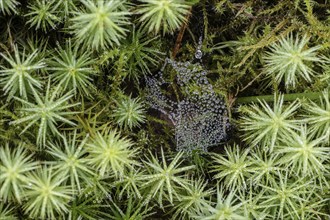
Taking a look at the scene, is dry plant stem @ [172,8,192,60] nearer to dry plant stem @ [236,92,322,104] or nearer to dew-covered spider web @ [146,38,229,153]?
dew-covered spider web @ [146,38,229,153]

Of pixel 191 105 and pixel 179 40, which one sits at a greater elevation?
pixel 179 40

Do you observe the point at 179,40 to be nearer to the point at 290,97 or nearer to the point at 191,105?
the point at 191,105

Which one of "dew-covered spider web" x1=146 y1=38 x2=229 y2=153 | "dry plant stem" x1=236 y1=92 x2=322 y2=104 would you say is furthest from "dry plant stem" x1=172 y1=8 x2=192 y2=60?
"dry plant stem" x1=236 y1=92 x2=322 y2=104

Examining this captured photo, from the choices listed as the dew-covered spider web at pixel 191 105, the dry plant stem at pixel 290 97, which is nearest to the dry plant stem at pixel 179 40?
the dew-covered spider web at pixel 191 105

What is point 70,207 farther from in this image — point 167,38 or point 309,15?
point 309,15

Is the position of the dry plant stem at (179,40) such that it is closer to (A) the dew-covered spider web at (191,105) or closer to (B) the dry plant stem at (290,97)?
(A) the dew-covered spider web at (191,105)

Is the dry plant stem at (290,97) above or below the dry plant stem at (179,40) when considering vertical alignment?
below

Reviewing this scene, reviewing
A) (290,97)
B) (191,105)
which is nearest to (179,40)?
(191,105)

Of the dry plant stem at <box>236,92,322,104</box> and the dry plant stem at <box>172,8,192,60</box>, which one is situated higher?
the dry plant stem at <box>172,8,192,60</box>
